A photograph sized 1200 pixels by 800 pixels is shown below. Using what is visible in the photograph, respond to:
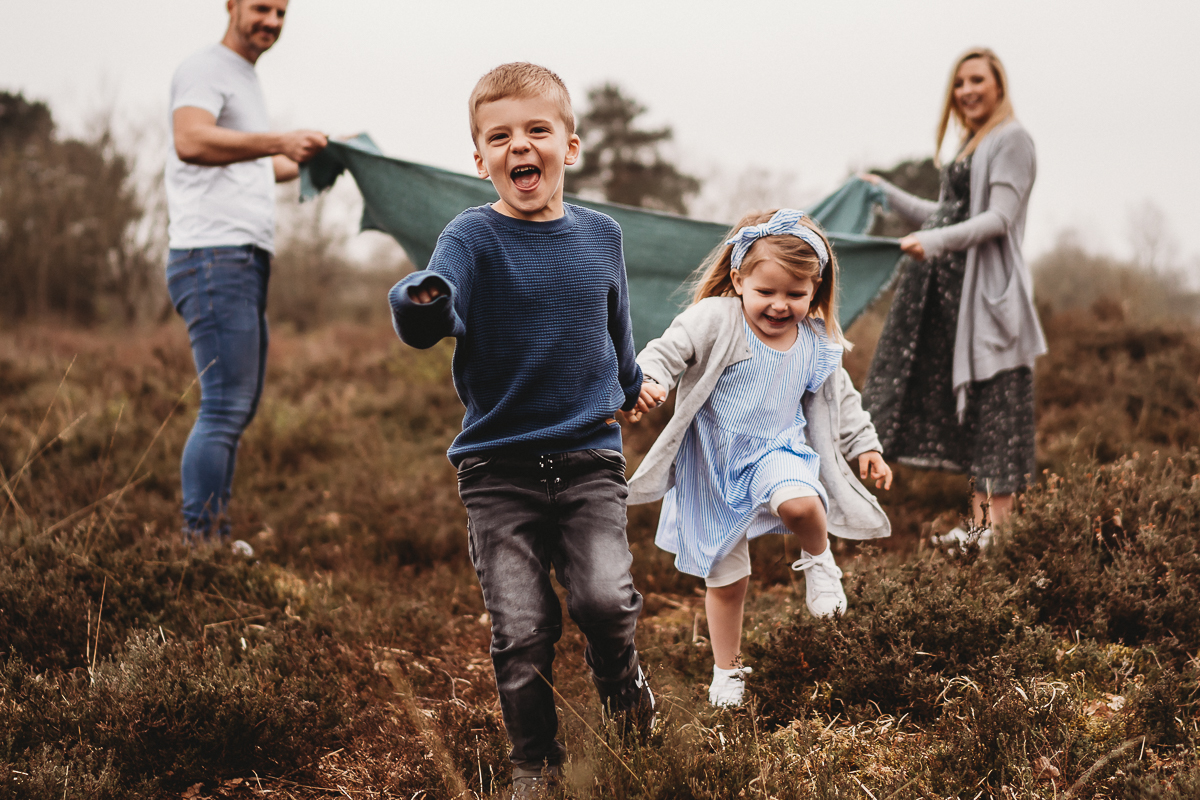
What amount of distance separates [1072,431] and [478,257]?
240 inches

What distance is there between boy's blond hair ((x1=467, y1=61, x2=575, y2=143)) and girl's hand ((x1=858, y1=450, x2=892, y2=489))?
1.50m

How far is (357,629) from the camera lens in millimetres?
3795

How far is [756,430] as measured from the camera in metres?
3.04

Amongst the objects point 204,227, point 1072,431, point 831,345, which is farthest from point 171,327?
point 831,345

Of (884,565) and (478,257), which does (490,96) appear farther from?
(884,565)

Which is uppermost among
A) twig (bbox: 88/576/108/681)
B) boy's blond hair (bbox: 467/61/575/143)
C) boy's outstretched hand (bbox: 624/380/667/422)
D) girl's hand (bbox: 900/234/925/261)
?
boy's blond hair (bbox: 467/61/575/143)

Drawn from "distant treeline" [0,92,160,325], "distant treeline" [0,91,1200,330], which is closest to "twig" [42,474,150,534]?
"distant treeline" [0,91,1200,330]

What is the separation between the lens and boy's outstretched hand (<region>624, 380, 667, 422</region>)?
2.70m

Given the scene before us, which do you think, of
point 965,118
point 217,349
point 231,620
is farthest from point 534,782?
point 965,118

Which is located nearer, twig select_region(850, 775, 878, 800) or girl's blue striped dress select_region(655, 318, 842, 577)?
twig select_region(850, 775, 878, 800)

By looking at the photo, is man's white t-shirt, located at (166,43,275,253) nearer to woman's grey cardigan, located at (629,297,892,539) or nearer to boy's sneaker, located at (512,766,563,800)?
woman's grey cardigan, located at (629,297,892,539)

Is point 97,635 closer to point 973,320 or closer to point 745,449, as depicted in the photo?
point 745,449

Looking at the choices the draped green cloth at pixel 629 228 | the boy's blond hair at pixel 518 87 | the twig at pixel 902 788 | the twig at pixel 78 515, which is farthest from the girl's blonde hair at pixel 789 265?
the twig at pixel 78 515

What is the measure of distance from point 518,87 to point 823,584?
1849 mm
